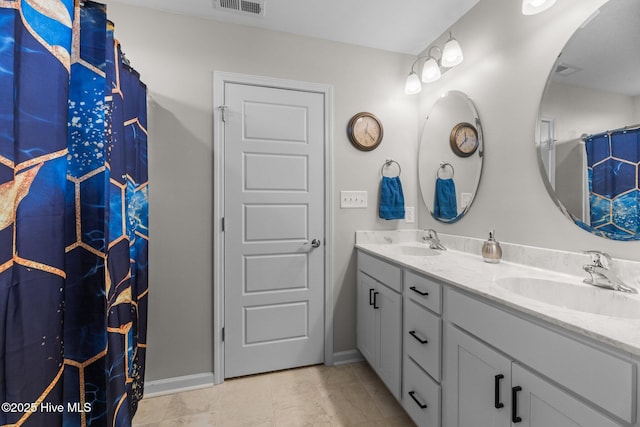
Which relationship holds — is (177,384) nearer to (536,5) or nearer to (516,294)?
(516,294)

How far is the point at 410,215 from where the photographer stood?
2.29m

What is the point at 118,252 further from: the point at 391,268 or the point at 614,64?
the point at 614,64

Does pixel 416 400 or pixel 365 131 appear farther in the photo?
pixel 365 131

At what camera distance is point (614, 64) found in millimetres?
1096

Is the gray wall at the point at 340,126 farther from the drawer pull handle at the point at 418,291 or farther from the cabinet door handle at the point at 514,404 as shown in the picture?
the cabinet door handle at the point at 514,404

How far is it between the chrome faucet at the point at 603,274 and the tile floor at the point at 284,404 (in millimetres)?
1186

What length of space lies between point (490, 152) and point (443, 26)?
1029 mm

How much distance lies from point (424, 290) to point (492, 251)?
0.50 m

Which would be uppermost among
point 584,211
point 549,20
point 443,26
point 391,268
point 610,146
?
point 443,26

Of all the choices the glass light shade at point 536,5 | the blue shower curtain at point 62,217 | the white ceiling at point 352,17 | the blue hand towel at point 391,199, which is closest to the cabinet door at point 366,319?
the blue hand towel at point 391,199

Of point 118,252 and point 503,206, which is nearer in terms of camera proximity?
point 118,252

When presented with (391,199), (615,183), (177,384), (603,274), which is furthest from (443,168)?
(177,384)

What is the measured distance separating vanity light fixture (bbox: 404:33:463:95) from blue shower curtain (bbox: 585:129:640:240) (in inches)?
35.9

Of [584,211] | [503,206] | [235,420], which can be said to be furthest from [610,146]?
[235,420]
